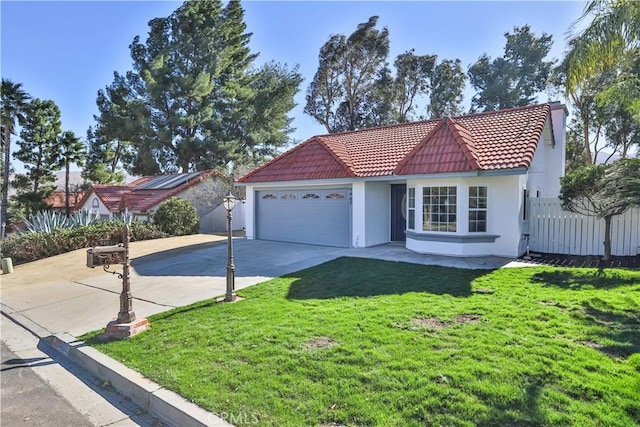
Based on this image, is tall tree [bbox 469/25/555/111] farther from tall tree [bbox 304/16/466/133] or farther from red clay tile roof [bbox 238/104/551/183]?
red clay tile roof [bbox 238/104/551/183]

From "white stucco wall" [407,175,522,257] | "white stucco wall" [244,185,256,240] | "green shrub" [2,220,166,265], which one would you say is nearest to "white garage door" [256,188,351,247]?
"white stucco wall" [244,185,256,240]

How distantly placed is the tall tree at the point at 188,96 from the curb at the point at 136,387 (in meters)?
24.6

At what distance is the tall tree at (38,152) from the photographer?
27.4m

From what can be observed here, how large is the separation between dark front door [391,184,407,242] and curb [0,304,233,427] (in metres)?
11.3

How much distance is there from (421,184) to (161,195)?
15.9 meters

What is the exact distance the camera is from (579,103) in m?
28.5

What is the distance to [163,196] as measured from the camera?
71.6 ft

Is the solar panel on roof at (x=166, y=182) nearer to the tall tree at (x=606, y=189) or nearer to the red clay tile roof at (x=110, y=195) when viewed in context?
the red clay tile roof at (x=110, y=195)

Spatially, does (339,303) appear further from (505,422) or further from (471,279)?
(505,422)

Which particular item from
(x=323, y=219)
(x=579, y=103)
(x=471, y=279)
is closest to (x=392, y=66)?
(x=579, y=103)

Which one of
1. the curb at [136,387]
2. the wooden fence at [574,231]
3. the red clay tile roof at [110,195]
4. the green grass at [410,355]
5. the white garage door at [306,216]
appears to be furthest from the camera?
the red clay tile roof at [110,195]

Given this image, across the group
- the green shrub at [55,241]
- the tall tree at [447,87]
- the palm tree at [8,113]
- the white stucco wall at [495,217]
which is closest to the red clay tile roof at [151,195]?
the green shrub at [55,241]

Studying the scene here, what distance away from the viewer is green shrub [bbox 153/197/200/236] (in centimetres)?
1956

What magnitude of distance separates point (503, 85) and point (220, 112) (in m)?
24.3
